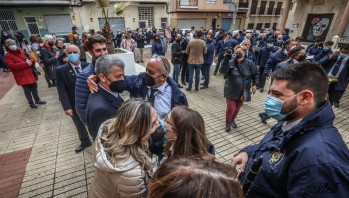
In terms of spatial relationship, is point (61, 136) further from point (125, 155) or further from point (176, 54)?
point (176, 54)

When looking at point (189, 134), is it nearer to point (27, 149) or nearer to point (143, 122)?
point (143, 122)

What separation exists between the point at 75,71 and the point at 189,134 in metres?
2.69

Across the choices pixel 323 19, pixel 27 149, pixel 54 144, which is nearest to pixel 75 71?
pixel 54 144

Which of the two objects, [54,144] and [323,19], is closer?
[54,144]

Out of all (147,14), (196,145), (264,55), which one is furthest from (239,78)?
(147,14)

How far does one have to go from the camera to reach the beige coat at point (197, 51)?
6.16m

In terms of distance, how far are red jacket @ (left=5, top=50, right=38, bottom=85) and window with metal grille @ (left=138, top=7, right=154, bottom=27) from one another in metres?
23.1

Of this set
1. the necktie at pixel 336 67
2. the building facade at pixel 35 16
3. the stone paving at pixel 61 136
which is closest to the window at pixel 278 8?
the building facade at pixel 35 16

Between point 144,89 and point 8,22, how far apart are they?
77.5 feet

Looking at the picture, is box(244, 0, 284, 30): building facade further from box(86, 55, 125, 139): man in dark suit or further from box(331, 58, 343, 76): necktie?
box(86, 55, 125, 139): man in dark suit

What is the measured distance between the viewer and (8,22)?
1856 cm

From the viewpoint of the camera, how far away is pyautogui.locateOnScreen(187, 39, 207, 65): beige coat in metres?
6.16

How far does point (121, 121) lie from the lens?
1486 mm

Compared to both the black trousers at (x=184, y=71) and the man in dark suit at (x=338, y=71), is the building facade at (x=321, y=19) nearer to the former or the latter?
the man in dark suit at (x=338, y=71)
